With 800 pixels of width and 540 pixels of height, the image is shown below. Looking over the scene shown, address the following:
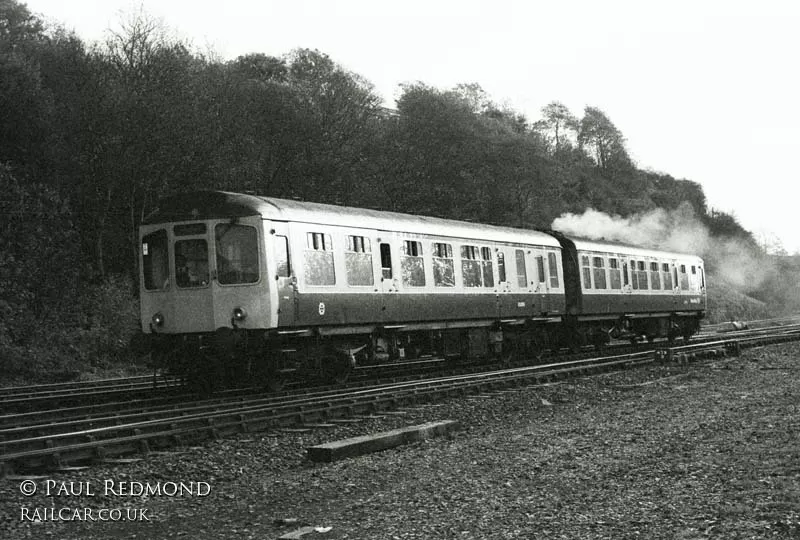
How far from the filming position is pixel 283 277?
15055 millimetres

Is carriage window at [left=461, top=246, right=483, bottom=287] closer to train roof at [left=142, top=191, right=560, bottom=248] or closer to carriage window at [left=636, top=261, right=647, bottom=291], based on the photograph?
train roof at [left=142, top=191, right=560, bottom=248]

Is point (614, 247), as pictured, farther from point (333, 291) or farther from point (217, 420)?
point (217, 420)

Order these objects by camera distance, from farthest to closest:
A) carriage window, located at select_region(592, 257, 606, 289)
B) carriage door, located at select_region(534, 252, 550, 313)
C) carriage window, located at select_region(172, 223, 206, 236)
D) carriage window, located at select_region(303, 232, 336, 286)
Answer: carriage window, located at select_region(592, 257, 606, 289), carriage door, located at select_region(534, 252, 550, 313), carriage window, located at select_region(303, 232, 336, 286), carriage window, located at select_region(172, 223, 206, 236)

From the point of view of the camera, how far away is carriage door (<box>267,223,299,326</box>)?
14922 millimetres

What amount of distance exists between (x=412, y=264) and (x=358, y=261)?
1.88 m

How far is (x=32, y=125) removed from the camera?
28.7 meters

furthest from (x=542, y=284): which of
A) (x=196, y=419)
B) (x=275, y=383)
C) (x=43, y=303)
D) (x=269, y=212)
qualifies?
(x=196, y=419)

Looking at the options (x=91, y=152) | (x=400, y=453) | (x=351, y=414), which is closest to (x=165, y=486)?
(x=400, y=453)

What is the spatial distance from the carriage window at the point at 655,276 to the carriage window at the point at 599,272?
3.43 metres

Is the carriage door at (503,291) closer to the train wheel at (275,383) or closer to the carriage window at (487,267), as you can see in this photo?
the carriage window at (487,267)

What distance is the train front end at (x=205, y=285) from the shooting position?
14.8 meters

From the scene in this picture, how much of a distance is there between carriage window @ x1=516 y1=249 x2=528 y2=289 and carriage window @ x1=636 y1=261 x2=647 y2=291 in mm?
6169

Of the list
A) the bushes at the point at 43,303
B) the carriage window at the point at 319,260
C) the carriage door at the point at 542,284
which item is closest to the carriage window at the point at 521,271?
the carriage door at the point at 542,284

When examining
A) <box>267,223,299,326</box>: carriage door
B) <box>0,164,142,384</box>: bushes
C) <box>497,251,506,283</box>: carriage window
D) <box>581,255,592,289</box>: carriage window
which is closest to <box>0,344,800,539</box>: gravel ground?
<box>267,223,299,326</box>: carriage door
